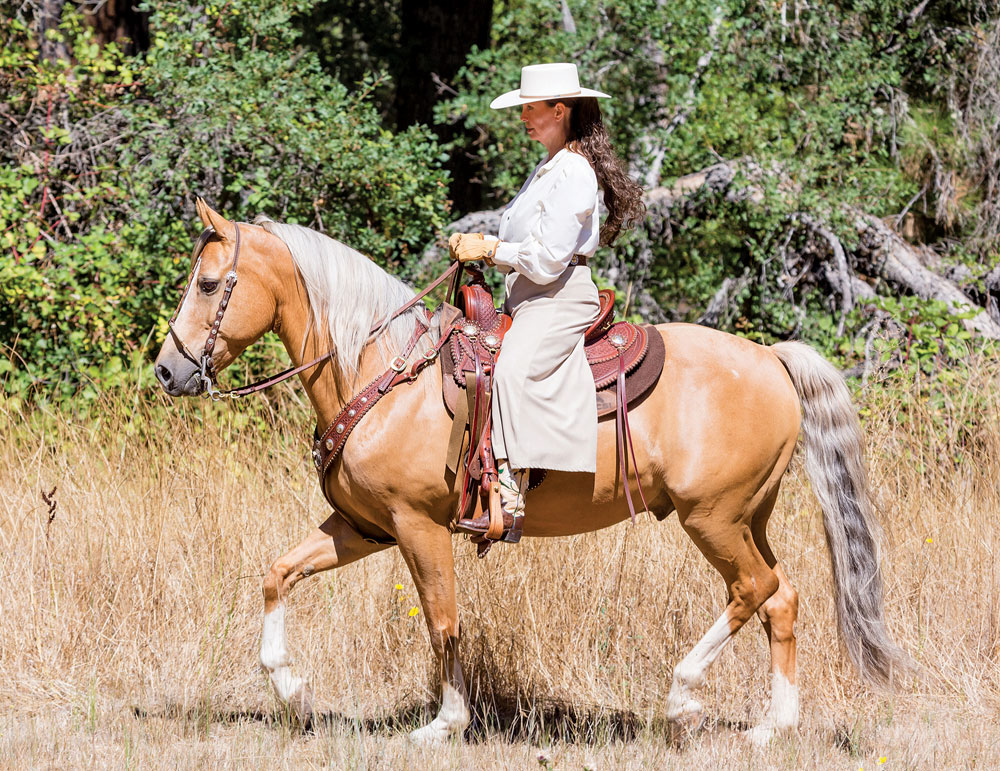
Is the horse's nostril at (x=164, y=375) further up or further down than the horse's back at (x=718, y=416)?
further up

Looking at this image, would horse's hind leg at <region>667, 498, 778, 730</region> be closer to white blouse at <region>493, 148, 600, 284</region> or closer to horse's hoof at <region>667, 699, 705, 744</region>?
horse's hoof at <region>667, 699, 705, 744</region>

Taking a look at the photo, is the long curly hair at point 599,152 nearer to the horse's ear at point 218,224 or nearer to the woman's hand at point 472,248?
the woman's hand at point 472,248

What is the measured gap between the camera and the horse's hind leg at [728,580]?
431 cm

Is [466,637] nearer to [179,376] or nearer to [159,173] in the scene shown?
[179,376]

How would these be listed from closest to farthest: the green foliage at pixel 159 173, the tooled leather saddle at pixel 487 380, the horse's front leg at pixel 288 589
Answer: the tooled leather saddle at pixel 487 380
the horse's front leg at pixel 288 589
the green foliage at pixel 159 173

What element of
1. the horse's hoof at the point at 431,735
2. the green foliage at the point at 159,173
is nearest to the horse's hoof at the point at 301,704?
the horse's hoof at the point at 431,735

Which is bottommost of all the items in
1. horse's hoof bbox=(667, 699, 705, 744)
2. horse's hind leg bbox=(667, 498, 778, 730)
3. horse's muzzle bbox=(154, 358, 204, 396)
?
horse's hoof bbox=(667, 699, 705, 744)

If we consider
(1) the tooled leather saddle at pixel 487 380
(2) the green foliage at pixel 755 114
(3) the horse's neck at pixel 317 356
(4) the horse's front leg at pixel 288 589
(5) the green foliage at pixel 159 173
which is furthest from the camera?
(2) the green foliage at pixel 755 114

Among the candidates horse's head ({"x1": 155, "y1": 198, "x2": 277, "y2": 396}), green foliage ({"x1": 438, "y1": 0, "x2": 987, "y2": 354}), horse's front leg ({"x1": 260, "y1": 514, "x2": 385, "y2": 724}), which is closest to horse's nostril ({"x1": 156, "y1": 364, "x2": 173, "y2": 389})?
horse's head ({"x1": 155, "y1": 198, "x2": 277, "y2": 396})

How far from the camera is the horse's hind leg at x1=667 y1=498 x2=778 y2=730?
170 inches

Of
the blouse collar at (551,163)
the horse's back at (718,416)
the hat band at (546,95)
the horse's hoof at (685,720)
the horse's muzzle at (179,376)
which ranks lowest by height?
the horse's hoof at (685,720)

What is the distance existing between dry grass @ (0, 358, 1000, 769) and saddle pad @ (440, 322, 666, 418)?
1327 millimetres

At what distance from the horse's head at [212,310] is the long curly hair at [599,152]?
1.32m

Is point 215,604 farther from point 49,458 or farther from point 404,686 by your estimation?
point 49,458
